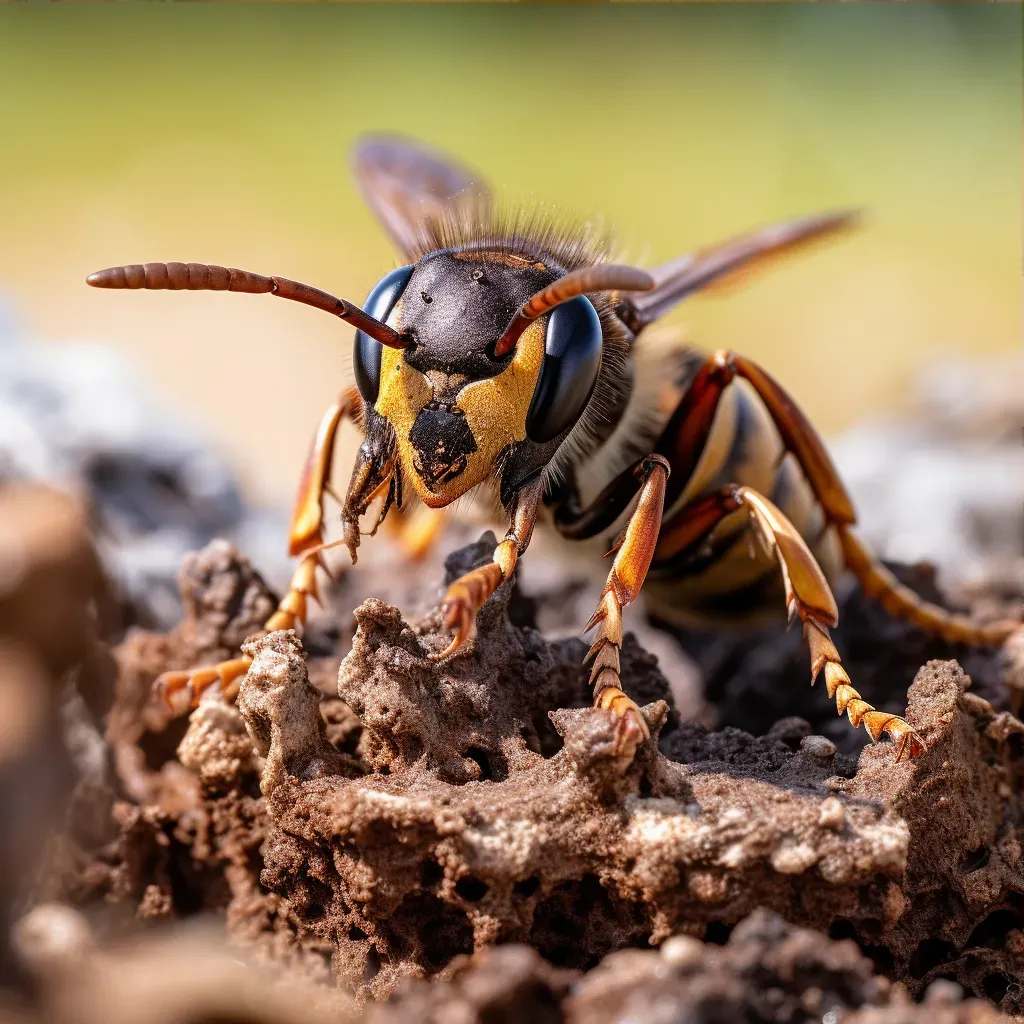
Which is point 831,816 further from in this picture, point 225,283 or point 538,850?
point 225,283

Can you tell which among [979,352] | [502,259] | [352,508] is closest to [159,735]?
[352,508]

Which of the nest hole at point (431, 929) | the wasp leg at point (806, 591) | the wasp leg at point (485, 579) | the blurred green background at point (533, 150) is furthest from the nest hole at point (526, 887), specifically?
the blurred green background at point (533, 150)

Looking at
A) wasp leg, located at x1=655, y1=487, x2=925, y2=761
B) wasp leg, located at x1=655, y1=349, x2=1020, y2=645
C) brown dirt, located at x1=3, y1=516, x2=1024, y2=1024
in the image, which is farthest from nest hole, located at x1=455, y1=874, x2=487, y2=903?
wasp leg, located at x1=655, y1=349, x2=1020, y2=645

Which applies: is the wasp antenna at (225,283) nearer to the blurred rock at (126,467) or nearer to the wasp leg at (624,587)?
the wasp leg at (624,587)

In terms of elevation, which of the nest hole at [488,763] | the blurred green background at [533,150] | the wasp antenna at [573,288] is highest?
the blurred green background at [533,150]

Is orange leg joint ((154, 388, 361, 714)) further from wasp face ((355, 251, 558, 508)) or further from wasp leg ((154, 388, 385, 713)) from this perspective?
wasp face ((355, 251, 558, 508))

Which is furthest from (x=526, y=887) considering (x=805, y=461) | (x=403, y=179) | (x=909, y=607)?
(x=403, y=179)

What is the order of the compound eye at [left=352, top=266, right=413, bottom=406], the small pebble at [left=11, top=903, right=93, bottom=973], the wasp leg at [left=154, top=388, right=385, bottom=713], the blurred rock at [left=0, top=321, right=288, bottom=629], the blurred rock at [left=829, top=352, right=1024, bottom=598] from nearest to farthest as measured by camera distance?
1. the small pebble at [left=11, top=903, right=93, bottom=973]
2. the compound eye at [left=352, top=266, right=413, bottom=406]
3. the wasp leg at [left=154, top=388, right=385, bottom=713]
4. the blurred rock at [left=0, top=321, right=288, bottom=629]
5. the blurred rock at [left=829, top=352, right=1024, bottom=598]
